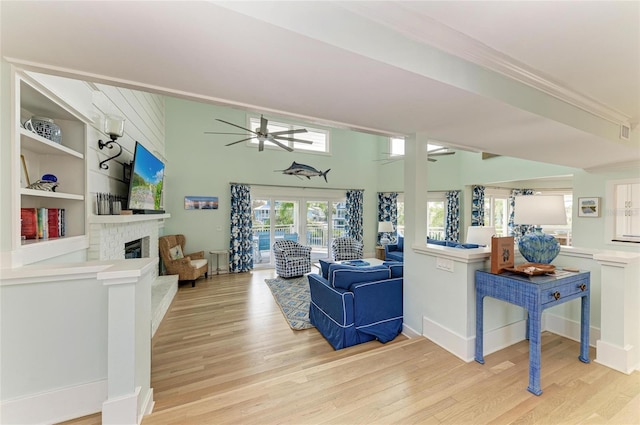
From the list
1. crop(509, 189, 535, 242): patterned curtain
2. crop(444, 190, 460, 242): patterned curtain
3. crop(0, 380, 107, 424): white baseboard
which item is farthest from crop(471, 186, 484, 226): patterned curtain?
crop(0, 380, 107, 424): white baseboard

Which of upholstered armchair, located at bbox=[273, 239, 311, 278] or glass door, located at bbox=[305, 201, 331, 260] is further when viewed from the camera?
glass door, located at bbox=[305, 201, 331, 260]

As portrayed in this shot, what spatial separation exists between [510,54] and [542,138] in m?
1.42

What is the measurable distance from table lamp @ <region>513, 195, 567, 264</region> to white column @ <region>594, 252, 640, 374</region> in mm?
429

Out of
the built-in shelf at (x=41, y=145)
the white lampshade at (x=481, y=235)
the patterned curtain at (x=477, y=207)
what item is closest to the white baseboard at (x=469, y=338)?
the white lampshade at (x=481, y=235)

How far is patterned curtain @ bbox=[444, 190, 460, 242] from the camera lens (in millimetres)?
7258

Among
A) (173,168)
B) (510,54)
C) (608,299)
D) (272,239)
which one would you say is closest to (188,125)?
(173,168)

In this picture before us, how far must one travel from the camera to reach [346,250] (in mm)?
6340

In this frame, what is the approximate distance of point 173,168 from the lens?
5867mm

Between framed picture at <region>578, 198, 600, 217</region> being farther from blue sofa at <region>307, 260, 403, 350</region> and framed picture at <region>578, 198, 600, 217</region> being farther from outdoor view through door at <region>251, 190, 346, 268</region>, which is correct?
outdoor view through door at <region>251, 190, 346, 268</region>

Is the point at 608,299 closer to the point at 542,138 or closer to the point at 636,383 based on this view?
the point at 636,383

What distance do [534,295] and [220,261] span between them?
607 centimetres

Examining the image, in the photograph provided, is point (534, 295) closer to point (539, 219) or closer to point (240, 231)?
point (539, 219)

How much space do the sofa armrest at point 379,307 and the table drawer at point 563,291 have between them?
1.32 meters

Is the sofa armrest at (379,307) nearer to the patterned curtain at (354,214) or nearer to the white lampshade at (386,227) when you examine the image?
the white lampshade at (386,227)
